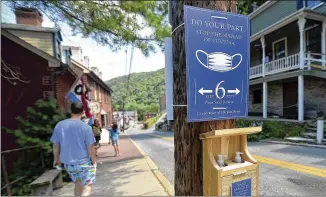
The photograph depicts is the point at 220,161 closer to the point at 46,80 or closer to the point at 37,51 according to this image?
the point at 46,80

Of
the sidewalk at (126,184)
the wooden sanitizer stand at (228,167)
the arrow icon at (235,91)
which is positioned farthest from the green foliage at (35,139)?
the arrow icon at (235,91)

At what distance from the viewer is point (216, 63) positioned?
1.58m

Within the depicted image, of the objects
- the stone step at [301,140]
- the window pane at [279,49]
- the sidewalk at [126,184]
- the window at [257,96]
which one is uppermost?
the window pane at [279,49]

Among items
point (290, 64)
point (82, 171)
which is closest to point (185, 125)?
point (82, 171)

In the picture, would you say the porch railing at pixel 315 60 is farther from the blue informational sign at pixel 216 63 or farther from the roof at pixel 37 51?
the blue informational sign at pixel 216 63

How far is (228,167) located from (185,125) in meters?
0.40

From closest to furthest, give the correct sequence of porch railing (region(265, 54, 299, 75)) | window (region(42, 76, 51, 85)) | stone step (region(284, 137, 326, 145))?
stone step (region(284, 137, 326, 145)) → window (region(42, 76, 51, 85)) → porch railing (region(265, 54, 299, 75))

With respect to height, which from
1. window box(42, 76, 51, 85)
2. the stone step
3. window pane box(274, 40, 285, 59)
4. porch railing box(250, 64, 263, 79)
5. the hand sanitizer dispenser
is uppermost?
window pane box(274, 40, 285, 59)

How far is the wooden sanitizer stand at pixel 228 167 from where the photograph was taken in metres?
1.54

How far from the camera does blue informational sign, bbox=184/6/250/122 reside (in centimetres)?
152

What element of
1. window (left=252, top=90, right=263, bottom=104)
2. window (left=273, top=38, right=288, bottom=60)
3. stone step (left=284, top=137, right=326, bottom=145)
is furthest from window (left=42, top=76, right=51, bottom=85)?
window (left=252, top=90, right=263, bottom=104)

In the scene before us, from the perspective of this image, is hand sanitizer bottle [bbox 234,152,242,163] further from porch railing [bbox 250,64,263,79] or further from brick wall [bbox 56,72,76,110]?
porch railing [bbox 250,64,263,79]

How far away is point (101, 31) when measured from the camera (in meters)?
6.44

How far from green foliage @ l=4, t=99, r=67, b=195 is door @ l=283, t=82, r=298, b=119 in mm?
12735
